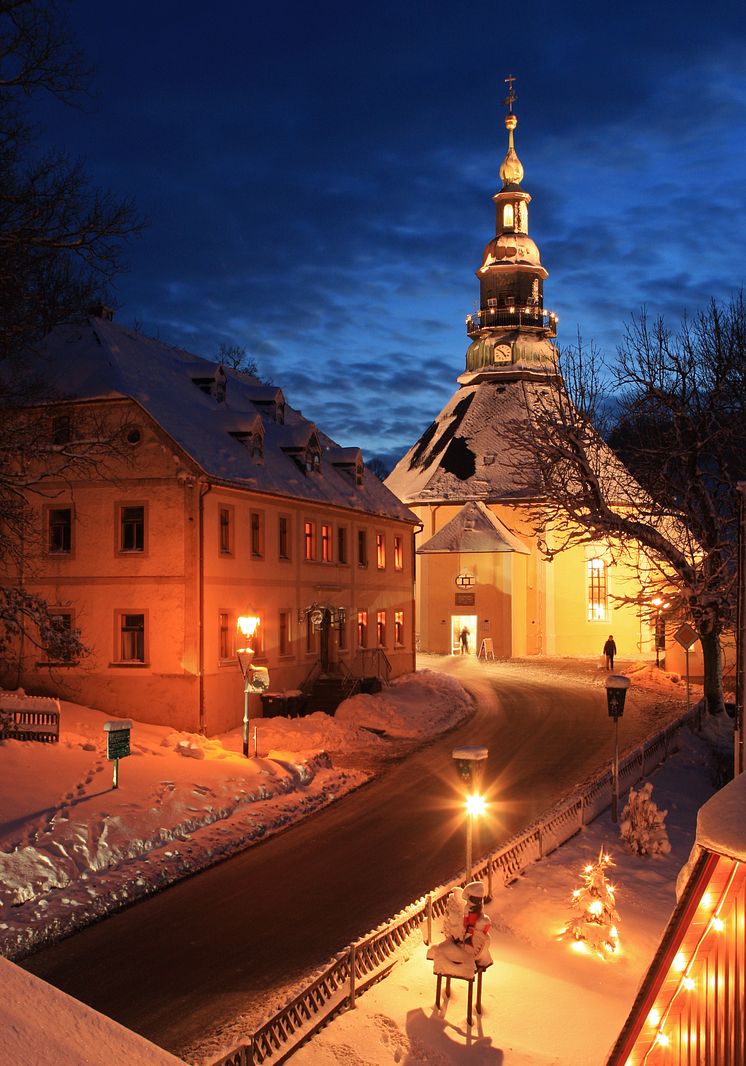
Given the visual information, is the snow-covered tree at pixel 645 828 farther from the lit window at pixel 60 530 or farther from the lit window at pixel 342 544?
the lit window at pixel 342 544

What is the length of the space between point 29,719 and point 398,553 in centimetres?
2265

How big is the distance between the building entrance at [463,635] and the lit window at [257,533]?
21254 mm

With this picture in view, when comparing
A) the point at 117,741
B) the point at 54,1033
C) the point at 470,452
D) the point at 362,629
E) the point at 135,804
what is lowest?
the point at 135,804

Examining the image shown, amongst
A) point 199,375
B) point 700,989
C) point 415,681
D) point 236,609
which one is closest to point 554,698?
point 415,681

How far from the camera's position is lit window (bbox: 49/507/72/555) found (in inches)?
1085

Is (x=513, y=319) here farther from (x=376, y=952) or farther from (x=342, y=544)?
(x=376, y=952)

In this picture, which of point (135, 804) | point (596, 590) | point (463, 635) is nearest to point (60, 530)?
point (135, 804)

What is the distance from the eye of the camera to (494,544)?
161 feet

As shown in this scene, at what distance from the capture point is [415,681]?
1446 inches

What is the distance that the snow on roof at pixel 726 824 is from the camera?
462cm

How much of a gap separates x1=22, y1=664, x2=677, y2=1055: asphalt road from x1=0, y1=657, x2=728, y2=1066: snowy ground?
0.71m

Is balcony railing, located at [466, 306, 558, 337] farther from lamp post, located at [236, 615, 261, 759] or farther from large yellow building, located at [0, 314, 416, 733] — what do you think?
lamp post, located at [236, 615, 261, 759]

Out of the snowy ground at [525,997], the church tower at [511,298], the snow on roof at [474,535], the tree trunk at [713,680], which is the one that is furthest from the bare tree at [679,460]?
the church tower at [511,298]

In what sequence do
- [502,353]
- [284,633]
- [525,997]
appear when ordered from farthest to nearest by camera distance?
[502,353], [284,633], [525,997]
